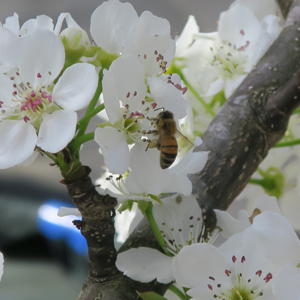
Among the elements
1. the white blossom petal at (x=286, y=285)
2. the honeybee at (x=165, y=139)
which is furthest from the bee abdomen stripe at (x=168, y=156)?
the white blossom petal at (x=286, y=285)

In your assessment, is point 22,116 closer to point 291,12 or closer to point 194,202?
point 194,202

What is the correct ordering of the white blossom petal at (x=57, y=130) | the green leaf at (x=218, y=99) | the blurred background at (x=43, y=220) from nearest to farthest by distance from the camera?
the white blossom petal at (x=57, y=130) < the green leaf at (x=218, y=99) < the blurred background at (x=43, y=220)

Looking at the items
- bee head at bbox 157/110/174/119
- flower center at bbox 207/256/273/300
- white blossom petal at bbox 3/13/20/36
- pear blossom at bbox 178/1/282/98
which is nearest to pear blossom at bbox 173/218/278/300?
flower center at bbox 207/256/273/300

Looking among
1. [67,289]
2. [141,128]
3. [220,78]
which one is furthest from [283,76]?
[67,289]

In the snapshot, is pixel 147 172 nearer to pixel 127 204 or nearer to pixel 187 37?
pixel 127 204

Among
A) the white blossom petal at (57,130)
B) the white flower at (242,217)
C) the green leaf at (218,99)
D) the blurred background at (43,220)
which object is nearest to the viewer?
the white blossom petal at (57,130)

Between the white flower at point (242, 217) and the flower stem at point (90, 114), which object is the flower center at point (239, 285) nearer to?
the white flower at point (242, 217)

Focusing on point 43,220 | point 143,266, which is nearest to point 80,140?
point 143,266
